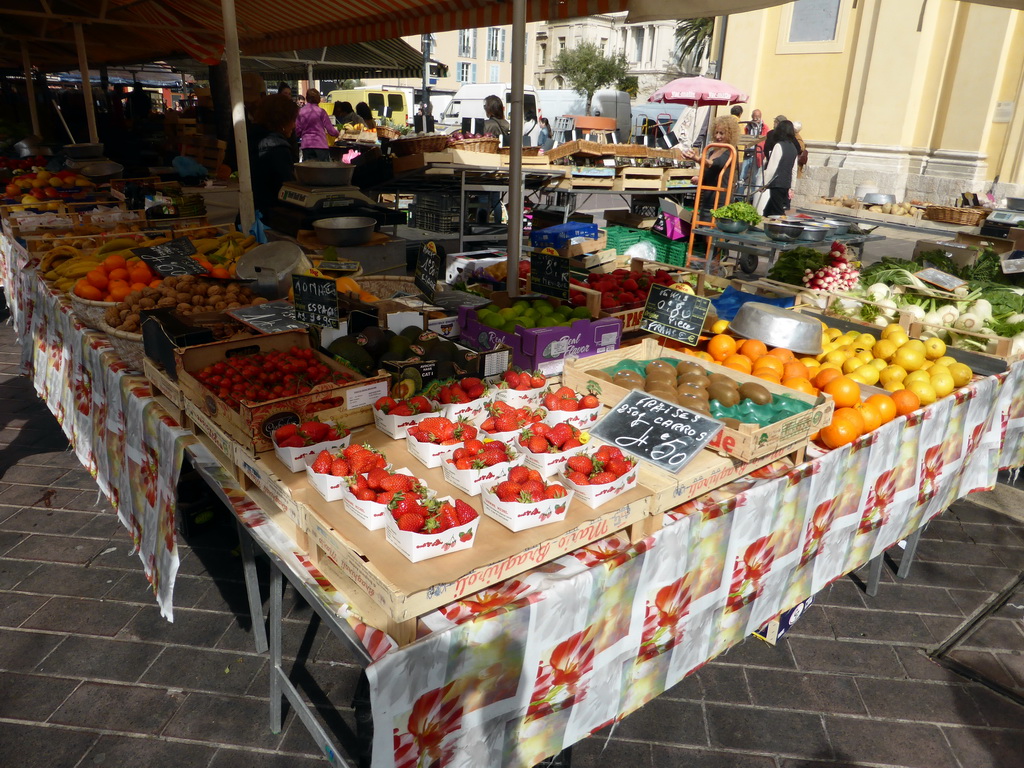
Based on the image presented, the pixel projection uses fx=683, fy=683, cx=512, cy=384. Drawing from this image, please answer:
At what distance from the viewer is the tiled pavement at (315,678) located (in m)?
2.44

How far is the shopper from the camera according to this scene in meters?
9.88

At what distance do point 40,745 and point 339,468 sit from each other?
5.41ft

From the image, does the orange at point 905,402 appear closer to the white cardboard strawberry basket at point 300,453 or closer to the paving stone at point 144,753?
the white cardboard strawberry basket at point 300,453

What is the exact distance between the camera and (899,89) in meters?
15.8

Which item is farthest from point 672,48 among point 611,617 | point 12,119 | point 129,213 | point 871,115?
point 611,617

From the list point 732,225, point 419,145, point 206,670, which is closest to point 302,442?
point 206,670

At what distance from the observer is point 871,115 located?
16328mm

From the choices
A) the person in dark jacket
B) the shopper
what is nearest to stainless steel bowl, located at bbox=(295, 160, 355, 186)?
the person in dark jacket

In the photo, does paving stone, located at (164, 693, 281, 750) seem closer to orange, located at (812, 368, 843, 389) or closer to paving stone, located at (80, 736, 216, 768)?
paving stone, located at (80, 736, 216, 768)

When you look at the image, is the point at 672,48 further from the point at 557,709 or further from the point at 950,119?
the point at 557,709

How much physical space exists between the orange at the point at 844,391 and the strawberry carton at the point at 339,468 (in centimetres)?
184

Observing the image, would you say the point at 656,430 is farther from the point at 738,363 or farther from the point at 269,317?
the point at 269,317

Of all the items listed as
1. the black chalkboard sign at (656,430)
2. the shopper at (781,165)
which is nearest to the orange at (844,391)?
the black chalkboard sign at (656,430)

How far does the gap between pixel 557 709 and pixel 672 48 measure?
6262 centimetres
